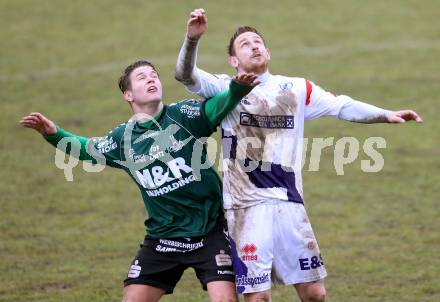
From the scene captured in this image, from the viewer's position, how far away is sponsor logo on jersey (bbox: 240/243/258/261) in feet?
24.9

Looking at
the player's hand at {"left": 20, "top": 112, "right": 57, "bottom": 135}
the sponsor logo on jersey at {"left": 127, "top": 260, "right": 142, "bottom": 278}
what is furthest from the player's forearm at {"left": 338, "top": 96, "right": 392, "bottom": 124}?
the player's hand at {"left": 20, "top": 112, "right": 57, "bottom": 135}

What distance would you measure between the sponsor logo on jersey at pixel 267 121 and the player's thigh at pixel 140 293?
1446mm

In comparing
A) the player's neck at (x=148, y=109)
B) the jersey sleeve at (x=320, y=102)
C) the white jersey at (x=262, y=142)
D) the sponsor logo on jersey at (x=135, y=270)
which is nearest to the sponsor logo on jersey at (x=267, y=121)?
the white jersey at (x=262, y=142)

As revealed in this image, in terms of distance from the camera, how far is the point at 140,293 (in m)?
7.75

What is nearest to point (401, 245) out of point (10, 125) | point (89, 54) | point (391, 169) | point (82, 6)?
point (391, 169)

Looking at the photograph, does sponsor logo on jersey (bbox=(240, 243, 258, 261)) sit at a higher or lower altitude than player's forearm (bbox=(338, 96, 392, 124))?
lower

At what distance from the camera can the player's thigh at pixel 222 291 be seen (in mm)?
7477

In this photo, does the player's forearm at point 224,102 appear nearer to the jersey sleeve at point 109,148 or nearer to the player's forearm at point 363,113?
the jersey sleeve at point 109,148

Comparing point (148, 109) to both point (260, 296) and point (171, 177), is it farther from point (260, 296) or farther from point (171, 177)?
point (260, 296)

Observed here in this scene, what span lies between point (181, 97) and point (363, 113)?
33.2ft

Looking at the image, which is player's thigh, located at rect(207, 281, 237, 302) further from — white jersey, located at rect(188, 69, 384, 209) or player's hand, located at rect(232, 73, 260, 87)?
player's hand, located at rect(232, 73, 260, 87)

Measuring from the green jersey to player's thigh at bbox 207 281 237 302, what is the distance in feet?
1.35

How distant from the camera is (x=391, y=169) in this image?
14305 millimetres

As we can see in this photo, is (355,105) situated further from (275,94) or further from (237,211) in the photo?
(237,211)
